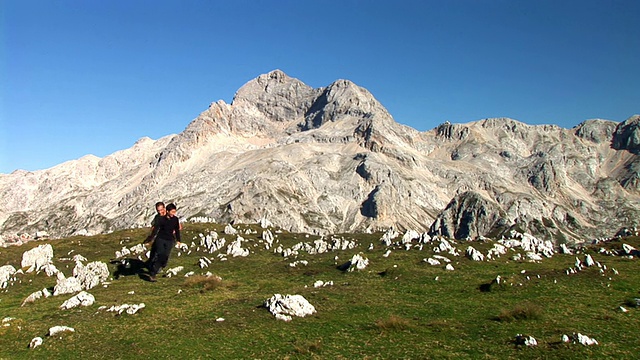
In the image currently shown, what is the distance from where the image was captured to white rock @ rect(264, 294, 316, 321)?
29.6 meters

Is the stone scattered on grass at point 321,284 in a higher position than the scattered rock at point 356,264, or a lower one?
lower

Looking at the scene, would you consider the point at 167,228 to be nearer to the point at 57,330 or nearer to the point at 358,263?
the point at 57,330

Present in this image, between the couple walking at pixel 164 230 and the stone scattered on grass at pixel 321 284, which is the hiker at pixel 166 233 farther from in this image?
the stone scattered on grass at pixel 321 284

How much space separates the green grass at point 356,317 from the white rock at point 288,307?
60cm

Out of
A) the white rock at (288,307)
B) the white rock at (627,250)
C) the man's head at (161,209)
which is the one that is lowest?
the white rock at (288,307)

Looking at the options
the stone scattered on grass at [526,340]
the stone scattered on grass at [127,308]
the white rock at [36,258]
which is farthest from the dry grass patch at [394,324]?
the white rock at [36,258]

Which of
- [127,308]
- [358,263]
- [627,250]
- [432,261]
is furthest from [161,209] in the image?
[627,250]

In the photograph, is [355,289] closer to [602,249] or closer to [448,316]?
[448,316]

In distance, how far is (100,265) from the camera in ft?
155

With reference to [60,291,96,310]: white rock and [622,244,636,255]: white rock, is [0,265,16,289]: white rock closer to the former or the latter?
[60,291,96,310]: white rock

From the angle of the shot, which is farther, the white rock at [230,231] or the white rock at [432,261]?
the white rock at [230,231]

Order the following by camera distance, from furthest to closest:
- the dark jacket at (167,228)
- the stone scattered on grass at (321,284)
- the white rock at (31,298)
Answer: the stone scattered on grass at (321,284), the white rock at (31,298), the dark jacket at (167,228)

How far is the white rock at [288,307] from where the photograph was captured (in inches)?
1165

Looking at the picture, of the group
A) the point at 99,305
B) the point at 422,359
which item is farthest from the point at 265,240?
the point at 422,359
